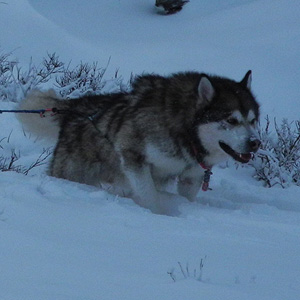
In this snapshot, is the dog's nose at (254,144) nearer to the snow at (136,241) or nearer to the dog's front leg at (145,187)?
the snow at (136,241)

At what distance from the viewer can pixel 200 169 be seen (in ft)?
15.1

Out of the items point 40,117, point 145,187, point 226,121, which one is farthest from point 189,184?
point 40,117

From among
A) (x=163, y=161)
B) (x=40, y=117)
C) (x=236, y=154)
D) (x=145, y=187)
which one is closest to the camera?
(x=236, y=154)

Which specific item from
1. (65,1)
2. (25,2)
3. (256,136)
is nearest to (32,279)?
(256,136)

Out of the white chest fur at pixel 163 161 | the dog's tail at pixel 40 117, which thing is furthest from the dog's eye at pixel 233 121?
the dog's tail at pixel 40 117

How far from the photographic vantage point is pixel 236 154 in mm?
4234

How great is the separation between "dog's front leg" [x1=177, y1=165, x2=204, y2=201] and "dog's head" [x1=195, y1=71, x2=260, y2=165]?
35cm

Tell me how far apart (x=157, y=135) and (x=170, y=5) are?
10643 mm

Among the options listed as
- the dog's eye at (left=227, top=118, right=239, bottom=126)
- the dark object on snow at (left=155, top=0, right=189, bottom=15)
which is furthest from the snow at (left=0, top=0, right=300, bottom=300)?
the dark object on snow at (left=155, top=0, right=189, bottom=15)

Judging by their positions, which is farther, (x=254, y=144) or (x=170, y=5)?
(x=170, y=5)

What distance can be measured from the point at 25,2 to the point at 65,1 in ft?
5.56

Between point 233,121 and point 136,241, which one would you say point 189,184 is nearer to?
point 233,121

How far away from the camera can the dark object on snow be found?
14.4 meters

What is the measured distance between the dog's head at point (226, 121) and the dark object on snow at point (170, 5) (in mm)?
10452
